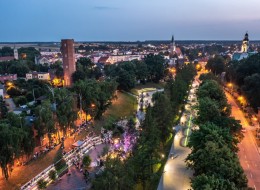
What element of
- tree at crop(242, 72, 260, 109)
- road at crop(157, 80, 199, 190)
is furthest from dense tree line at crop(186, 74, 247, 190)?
tree at crop(242, 72, 260, 109)

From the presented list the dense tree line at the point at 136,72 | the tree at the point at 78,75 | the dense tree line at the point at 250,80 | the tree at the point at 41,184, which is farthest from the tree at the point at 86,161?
the tree at the point at 78,75

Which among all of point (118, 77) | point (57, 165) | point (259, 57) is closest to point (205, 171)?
point (57, 165)

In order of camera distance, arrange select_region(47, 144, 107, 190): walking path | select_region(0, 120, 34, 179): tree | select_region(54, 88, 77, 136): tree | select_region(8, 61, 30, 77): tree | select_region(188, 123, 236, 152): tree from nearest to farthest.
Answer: select_region(0, 120, 34, 179): tree < select_region(47, 144, 107, 190): walking path < select_region(188, 123, 236, 152): tree < select_region(54, 88, 77, 136): tree < select_region(8, 61, 30, 77): tree

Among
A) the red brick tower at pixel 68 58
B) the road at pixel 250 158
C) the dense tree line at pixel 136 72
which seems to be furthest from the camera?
the red brick tower at pixel 68 58

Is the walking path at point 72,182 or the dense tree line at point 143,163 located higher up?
the dense tree line at point 143,163

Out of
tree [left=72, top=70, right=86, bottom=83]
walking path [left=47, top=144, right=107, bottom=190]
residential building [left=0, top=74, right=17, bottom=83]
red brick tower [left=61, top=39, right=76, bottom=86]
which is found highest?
red brick tower [left=61, top=39, right=76, bottom=86]

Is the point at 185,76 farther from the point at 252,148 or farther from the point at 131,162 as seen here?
the point at 131,162

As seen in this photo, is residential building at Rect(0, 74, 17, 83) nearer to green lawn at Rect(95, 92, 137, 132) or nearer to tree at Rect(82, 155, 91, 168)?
green lawn at Rect(95, 92, 137, 132)

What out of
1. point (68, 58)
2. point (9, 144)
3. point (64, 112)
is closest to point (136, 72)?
point (68, 58)

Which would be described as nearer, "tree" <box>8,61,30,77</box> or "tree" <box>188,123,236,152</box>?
"tree" <box>188,123,236,152</box>

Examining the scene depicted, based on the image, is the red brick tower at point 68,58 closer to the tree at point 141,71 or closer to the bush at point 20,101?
the bush at point 20,101
